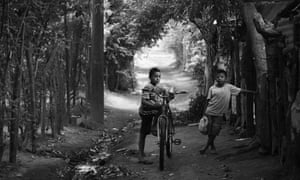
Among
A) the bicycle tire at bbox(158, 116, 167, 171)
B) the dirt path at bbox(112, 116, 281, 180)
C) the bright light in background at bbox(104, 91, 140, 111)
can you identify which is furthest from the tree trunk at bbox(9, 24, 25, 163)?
the bright light in background at bbox(104, 91, 140, 111)

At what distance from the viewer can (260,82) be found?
8.53 m

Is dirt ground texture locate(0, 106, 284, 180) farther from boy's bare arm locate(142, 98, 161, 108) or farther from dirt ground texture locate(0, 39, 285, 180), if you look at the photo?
boy's bare arm locate(142, 98, 161, 108)

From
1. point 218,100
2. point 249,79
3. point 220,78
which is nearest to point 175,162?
point 218,100

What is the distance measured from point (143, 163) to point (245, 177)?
248 cm

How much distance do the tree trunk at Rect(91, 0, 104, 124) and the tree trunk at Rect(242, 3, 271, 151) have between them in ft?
27.7

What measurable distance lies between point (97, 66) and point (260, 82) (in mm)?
9230

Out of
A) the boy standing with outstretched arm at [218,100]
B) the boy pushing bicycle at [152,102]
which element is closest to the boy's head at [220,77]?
the boy standing with outstretched arm at [218,100]

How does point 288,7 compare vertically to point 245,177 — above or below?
above

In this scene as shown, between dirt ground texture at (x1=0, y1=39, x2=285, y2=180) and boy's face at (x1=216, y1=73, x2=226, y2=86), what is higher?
boy's face at (x1=216, y1=73, x2=226, y2=86)

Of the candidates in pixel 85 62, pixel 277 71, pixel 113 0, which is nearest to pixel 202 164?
pixel 277 71

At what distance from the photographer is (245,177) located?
23.2ft

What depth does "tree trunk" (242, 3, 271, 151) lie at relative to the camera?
8.29 m

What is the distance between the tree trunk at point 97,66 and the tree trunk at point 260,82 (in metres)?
8.44

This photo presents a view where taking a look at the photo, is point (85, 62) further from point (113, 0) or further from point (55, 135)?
point (55, 135)
